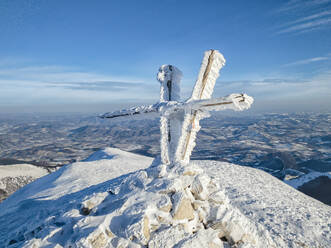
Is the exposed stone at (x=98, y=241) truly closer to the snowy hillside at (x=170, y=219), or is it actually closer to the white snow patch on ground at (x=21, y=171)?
the snowy hillside at (x=170, y=219)

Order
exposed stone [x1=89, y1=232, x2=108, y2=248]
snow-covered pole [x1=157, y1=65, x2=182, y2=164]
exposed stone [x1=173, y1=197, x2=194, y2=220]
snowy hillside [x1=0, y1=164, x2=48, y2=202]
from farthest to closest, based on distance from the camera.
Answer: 1. snowy hillside [x1=0, y1=164, x2=48, y2=202]
2. snow-covered pole [x1=157, y1=65, x2=182, y2=164]
3. exposed stone [x1=173, y1=197, x2=194, y2=220]
4. exposed stone [x1=89, y1=232, x2=108, y2=248]

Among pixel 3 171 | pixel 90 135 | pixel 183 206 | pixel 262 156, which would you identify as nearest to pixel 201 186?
pixel 183 206

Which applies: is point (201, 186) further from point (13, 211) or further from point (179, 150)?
point (13, 211)

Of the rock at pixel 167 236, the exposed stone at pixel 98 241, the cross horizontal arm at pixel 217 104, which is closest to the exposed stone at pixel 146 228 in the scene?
the rock at pixel 167 236

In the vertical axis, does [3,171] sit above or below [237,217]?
below

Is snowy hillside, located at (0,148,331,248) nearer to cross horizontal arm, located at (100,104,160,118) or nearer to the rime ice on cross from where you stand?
the rime ice on cross

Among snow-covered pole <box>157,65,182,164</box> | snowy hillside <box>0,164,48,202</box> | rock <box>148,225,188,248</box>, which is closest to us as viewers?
rock <box>148,225,188,248</box>

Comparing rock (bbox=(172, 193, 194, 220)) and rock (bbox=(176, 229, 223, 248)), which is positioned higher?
rock (bbox=(172, 193, 194, 220))

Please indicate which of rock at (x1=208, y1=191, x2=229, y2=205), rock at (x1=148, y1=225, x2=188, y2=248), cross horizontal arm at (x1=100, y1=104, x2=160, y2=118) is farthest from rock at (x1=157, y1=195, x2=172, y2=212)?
cross horizontal arm at (x1=100, y1=104, x2=160, y2=118)
